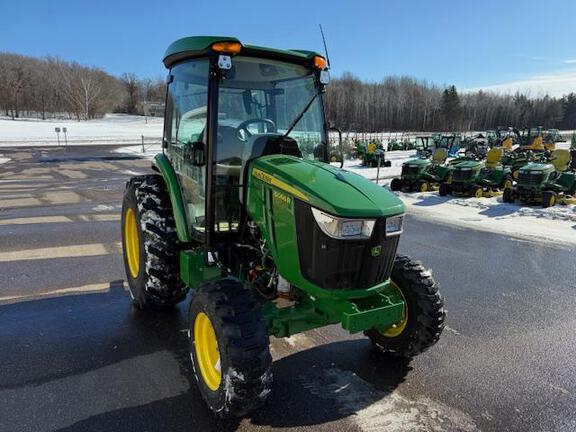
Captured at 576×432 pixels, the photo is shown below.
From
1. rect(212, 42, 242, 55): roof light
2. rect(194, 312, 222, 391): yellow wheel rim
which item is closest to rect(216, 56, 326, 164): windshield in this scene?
rect(212, 42, 242, 55): roof light

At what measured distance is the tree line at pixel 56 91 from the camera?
80.4 metres

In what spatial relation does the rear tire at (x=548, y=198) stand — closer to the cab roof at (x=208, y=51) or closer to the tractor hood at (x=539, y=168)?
the tractor hood at (x=539, y=168)

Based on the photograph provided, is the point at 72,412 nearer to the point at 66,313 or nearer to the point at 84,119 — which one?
the point at 66,313

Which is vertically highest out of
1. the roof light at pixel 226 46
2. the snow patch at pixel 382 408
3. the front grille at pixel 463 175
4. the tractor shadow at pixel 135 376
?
the roof light at pixel 226 46

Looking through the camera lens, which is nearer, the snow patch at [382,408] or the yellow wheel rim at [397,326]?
the snow patch at [382,408]

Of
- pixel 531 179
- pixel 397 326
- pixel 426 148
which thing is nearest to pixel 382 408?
pixel 397 326

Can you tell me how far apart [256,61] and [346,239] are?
1712 millimetres

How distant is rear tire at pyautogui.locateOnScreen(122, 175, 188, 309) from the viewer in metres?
3.97

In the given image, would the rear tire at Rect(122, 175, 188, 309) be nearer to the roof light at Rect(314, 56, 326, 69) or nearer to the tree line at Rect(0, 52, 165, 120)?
the roof light at Rect(314, 56, 326, 69)

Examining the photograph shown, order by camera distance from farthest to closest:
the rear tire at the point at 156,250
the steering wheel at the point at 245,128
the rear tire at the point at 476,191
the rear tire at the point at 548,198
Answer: the rear tire at the point at 476,191 < the rear tire at the point at 548,198 < the rear tire at the point at 156,250 < the steering wheel at the point at 245,128

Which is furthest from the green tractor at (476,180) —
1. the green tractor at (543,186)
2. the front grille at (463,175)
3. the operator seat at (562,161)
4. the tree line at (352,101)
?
the tree line at (352,101)

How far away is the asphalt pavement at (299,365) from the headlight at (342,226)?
1194 mm

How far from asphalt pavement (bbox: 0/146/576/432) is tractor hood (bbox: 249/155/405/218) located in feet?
4.42

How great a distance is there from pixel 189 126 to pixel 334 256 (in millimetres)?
1871
